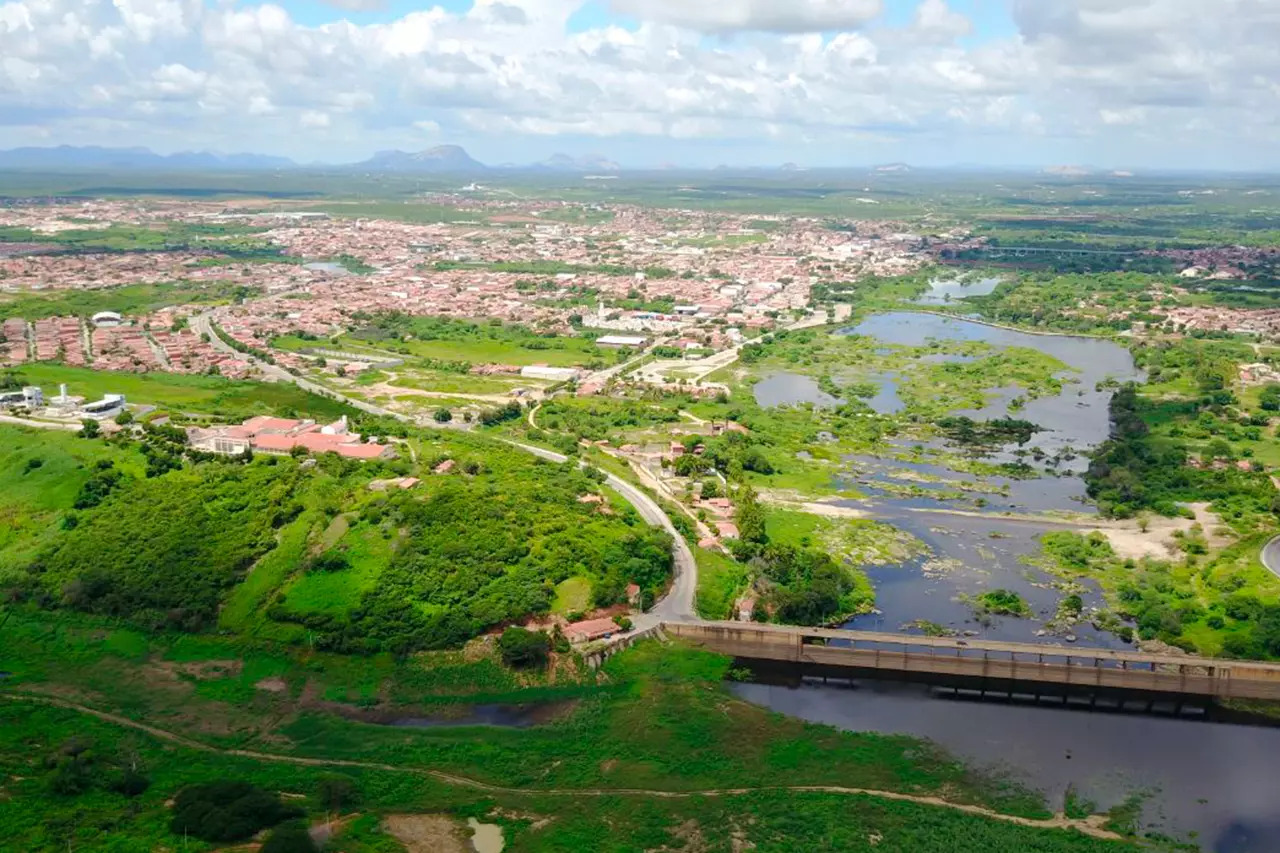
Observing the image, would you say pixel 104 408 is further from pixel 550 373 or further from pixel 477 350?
pixel 477 350

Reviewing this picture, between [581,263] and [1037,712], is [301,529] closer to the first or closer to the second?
[1037,712]

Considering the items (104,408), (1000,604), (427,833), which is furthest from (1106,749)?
(104,408)

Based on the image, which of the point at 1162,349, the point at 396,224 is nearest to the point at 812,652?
the point at 1162,349

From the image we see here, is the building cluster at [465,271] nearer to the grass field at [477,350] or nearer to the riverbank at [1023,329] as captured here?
the grass field at [477,350]

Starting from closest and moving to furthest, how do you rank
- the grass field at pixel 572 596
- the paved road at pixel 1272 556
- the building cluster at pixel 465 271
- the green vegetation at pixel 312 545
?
the green vegetation at pixel 312 545 → the grass field at pixel 572 596 → the paved road at pixel 1272 556 → the building cluster at pixel 465 271

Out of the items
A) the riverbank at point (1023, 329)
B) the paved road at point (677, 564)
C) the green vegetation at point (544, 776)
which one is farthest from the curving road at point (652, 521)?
the riverbank at point (1023, 329)
